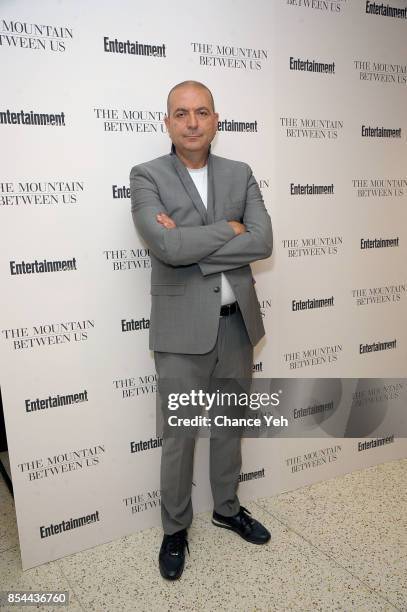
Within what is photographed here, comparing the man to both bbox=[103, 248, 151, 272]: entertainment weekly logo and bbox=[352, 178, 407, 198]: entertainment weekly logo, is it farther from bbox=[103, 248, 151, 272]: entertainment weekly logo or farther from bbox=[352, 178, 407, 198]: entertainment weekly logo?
bbox=[352, 178, 407, 198]: entertainment weekly logo

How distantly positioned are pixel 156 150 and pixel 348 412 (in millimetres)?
1885

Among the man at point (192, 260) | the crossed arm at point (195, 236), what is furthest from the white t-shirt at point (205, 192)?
the crossed arm at point (195, 236)

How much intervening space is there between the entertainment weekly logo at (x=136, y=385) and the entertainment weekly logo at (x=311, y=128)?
4.56 ft

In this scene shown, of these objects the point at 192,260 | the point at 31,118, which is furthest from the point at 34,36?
the point at 192,260

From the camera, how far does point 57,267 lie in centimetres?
214

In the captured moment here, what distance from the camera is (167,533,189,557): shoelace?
2209 millimetres

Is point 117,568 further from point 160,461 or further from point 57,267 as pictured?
point 57,267

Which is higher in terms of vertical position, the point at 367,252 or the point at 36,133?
the point at 36,133

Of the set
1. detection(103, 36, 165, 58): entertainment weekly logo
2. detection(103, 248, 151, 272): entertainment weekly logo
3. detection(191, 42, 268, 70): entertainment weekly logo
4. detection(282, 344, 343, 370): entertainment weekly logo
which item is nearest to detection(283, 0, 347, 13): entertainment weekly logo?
detection(191, 42, 268, 70): entertainment weekly logo

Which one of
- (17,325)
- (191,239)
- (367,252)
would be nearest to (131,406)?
(17,325)

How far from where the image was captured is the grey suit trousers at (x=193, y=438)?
84.8 inches

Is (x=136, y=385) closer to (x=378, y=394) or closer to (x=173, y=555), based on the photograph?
(x=173, y=555)

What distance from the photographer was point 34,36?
195 cm

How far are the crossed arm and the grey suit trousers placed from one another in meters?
0.30
